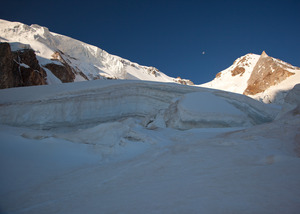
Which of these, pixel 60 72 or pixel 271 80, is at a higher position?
pixel 60 72

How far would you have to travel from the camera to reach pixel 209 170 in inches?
69.4

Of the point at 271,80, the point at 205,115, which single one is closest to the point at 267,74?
the point at 271,80

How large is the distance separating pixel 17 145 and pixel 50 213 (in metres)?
2.46

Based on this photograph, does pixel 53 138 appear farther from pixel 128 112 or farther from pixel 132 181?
pixel 128 112

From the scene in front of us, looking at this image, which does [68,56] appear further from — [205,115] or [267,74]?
[205,115]

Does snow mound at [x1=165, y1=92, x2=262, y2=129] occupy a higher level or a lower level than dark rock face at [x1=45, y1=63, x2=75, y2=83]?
lower

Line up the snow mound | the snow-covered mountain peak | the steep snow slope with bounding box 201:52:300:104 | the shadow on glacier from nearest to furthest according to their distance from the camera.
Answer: the snow mound
the shadow on glacier
the steep snow slope with bounding box 201:52:300:104
the snow-covered mountain peak

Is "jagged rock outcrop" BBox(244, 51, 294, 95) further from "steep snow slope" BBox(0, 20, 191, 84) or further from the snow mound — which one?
"steep snow slope" BBox(0, 20, 191, 84)

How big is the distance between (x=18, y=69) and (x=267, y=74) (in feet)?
79.7

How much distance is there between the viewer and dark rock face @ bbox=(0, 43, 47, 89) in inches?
551

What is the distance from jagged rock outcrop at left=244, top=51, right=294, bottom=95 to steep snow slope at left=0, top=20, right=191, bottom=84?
22877 millimetres

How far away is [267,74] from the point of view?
797 inches

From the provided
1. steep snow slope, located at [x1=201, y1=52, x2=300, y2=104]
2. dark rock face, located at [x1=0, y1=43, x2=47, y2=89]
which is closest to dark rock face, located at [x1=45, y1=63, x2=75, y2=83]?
dark rock face, located at [x1=0, y1=43, x2=47, y2=89]

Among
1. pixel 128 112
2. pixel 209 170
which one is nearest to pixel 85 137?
pixel 209 170
